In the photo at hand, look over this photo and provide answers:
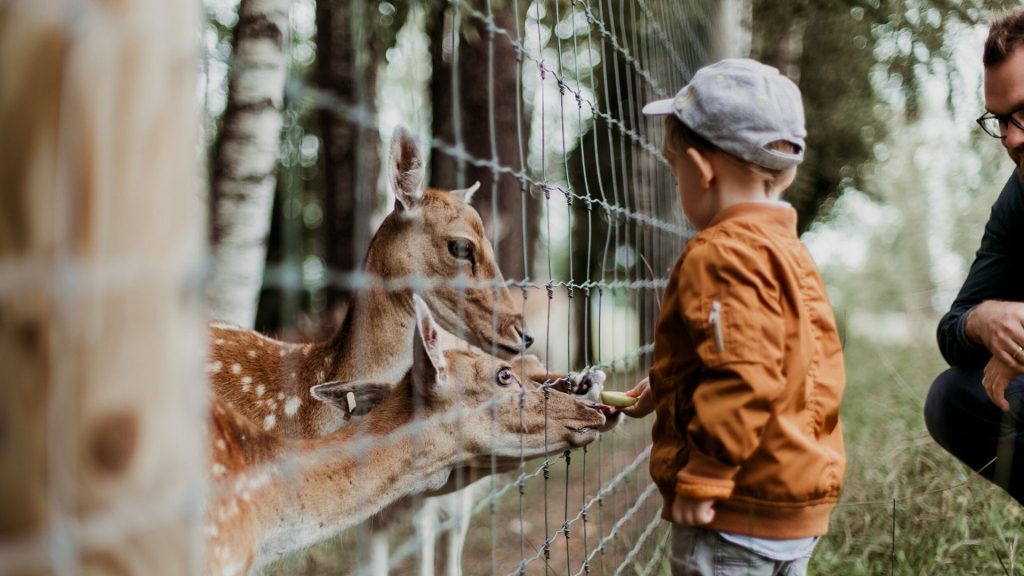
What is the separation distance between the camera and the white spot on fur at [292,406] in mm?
3729

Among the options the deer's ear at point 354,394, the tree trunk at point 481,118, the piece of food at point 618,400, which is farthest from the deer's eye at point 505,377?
the tree trunk at point 481,118

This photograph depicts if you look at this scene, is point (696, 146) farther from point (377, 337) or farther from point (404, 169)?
point (377, 337)

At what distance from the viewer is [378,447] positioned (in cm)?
314

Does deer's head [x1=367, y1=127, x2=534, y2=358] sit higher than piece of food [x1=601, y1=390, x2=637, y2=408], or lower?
higher

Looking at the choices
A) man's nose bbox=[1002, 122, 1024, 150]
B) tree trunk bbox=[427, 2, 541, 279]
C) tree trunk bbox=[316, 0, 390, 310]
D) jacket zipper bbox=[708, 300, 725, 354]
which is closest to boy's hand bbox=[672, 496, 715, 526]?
jacket zipper bbox=[708, 300, 725, 354]

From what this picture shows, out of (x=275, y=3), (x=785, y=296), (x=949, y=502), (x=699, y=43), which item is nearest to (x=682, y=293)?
(x=785, y=296)

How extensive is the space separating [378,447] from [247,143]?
2608mm

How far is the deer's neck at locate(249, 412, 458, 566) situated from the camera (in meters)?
2.93

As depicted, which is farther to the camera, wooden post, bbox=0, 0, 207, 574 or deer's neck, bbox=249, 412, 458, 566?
deer's neck, bbox=249, 412, 458, 566

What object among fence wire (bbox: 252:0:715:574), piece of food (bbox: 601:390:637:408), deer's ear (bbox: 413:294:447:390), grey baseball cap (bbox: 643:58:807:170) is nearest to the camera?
grey baseball cap (bbox: 643:58:807:170)

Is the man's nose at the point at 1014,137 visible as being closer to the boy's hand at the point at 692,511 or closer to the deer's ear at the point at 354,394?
the boy's hand at the point at 692,511

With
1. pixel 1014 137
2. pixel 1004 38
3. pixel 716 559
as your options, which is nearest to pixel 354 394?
pixel 716 559

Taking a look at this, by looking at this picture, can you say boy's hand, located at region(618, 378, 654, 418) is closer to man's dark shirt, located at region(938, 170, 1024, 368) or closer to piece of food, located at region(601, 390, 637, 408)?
piece of food, located at region(601, 390, 637, 408)

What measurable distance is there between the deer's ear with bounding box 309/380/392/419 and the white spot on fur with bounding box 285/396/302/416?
0.45 metres
